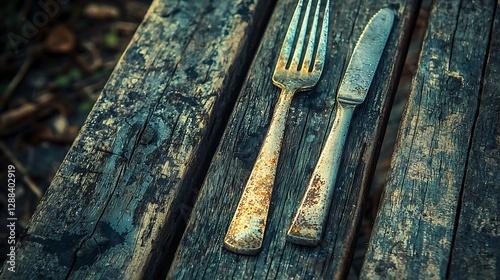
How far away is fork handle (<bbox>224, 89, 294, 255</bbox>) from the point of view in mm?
1338

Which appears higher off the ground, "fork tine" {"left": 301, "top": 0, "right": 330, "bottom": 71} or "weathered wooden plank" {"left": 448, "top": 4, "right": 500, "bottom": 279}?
"fork tine" {"left": 301, "top": 0, "right": 330, "bottom": 71}

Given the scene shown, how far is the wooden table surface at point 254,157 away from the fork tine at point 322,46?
0.10 ft

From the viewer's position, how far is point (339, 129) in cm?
152

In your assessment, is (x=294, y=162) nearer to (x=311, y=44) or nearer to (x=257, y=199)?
(x=257, y=199)

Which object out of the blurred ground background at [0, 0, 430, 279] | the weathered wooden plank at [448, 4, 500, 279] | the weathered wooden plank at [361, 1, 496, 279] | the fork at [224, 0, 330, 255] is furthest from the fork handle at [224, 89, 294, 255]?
the blurred ground background at [0, 0, 430, 279]

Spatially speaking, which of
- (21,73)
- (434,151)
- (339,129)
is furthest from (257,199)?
(21,73)

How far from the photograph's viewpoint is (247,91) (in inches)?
65.9

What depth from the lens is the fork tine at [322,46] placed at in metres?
1.67

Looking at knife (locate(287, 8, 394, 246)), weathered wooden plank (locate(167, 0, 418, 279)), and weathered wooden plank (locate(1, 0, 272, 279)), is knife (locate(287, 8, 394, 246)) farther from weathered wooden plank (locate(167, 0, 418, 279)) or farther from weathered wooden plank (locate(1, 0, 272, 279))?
weathered wooden plank (locate(1, 0, 272, 279))

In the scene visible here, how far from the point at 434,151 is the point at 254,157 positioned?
552 mm

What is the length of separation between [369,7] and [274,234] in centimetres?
99

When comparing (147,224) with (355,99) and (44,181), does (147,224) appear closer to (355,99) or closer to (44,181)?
(355,99)

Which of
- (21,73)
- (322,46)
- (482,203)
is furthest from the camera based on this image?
(21,73)

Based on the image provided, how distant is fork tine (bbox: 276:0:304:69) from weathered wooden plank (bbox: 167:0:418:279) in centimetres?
4
